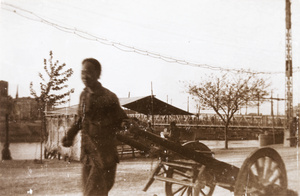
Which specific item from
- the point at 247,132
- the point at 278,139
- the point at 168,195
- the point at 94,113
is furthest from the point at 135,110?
the point at 247,132

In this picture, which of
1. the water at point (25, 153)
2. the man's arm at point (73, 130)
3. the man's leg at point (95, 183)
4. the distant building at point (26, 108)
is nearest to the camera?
the man's leg at point (95, 183)

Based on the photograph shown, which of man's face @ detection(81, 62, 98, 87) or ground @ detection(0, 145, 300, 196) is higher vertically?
man's face @ detection(81, 62, 98, 87)

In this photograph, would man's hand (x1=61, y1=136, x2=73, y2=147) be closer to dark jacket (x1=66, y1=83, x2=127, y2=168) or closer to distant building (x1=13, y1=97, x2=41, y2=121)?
dark jacket (x1=66, y1=83, x2=127, y2=168)

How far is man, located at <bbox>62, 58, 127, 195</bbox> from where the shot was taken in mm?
3023

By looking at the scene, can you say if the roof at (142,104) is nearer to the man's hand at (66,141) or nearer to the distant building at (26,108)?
the distant building at (26,108)

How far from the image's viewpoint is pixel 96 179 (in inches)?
117

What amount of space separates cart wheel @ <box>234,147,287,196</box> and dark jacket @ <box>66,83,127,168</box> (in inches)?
63.5

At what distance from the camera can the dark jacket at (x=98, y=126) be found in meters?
3.03

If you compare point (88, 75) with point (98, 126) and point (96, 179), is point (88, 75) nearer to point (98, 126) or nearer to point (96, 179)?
point (98, 126)

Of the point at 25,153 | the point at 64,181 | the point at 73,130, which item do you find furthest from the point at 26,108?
the point at 25,153

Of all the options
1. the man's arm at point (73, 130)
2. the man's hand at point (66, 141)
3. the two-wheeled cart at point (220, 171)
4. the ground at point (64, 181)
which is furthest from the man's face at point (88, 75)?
the ground at point (64, 181)

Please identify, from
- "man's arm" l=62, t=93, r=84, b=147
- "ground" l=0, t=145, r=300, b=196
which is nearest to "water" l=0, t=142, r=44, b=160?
"ground" l=0, t=145, r=300, b=196

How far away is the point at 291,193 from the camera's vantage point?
533 centimetres

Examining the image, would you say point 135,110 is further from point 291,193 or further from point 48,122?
point 48,122
